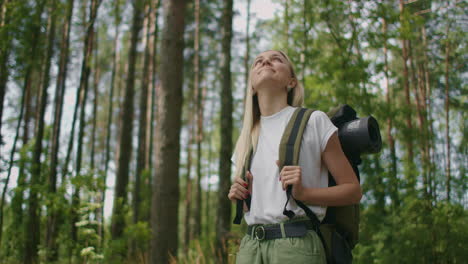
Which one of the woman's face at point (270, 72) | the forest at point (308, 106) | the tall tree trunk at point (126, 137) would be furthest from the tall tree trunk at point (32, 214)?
the woman's face at point (270, 72)

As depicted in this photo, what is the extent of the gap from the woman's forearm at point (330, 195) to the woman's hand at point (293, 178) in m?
0.02

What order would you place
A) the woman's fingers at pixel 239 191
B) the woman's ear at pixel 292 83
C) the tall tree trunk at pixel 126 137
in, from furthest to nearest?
the tall tree trunk at pixel 126 137 < the woman's ear at pixel 292 83 < the woman's fingers at pixel 239 191

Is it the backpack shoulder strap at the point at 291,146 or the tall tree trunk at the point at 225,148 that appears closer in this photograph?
the backpack shoulder strap at the point at 291,146

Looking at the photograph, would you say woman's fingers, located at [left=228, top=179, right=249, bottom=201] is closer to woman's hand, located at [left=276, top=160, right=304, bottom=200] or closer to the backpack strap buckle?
the backpack strap buckle

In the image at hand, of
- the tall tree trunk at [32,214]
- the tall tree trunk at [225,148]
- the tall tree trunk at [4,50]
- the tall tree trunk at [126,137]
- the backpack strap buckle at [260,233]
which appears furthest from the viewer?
the tall tree trunk at [126,137]

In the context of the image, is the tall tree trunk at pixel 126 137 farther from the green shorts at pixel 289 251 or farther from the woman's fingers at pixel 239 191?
the green shorts at pixel 289 251

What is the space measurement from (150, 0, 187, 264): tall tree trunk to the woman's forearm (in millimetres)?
3698

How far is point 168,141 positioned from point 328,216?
3675 millimetres

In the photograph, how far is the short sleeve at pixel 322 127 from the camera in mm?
1810

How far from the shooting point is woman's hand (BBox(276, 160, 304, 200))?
5.40 ft

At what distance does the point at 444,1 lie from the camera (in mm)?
9047

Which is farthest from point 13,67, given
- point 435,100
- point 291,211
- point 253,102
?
point 435,100

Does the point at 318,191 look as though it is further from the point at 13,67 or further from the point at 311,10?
the point at 13,67

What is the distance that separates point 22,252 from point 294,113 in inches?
371
